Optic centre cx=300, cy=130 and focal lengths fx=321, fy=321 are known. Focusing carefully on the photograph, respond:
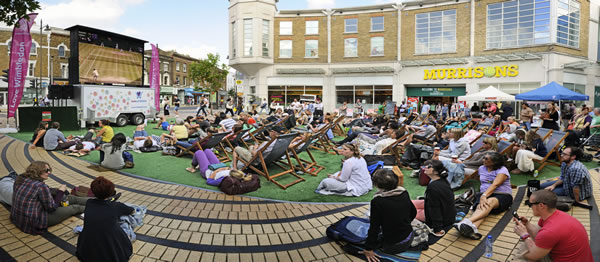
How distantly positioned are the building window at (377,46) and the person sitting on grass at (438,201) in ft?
91.9

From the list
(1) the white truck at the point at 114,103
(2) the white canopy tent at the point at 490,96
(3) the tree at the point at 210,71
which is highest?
(3) the tree at the point at 210,71

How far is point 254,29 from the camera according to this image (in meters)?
31.8

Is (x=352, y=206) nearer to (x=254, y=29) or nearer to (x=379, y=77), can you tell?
(x=379, y=77)

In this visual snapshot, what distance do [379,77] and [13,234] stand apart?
29303mm

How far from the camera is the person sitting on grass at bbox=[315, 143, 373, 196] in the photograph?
594cm

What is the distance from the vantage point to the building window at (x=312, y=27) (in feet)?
105

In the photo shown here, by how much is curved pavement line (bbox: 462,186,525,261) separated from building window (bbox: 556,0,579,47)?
2486 centimetres

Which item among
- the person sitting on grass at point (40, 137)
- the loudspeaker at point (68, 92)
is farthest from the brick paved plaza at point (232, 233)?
the loudspeaker at point (68, 92)

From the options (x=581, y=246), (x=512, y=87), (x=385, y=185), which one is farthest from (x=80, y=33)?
(x=512, y=87)

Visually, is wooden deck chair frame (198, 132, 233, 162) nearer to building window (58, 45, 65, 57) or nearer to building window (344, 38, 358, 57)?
building window (344, 38, 358, 57)

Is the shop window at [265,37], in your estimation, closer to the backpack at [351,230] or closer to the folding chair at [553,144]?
the folding chair at [553,144]

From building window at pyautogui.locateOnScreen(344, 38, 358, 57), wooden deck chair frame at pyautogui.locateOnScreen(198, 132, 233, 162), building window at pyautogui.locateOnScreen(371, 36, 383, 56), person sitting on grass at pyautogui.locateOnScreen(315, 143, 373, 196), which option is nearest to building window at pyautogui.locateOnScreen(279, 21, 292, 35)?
building window at pyautogui.locateOnScreen(344, 38, 358, 57)

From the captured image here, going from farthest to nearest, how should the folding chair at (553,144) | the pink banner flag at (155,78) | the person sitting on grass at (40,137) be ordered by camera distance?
1. the pink banner flag at (155,78)
2. the person sitting on grass at (40,137)
3. the folding chair at (553,144)

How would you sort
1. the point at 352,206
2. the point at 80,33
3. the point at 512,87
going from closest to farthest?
the point at 352,206 < the point at 80,33 < the point at 512,87
